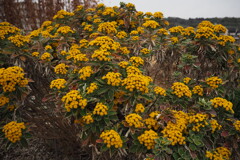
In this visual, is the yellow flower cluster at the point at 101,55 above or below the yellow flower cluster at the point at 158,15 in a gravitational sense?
below

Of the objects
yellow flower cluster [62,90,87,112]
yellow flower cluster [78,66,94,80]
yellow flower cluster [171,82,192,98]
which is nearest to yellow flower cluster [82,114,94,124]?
yellow flower cluster [62,90,87,112]

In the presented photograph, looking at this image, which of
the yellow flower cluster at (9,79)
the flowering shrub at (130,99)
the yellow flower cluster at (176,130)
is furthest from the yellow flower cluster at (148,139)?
the yellow flower cluster at (9,79)

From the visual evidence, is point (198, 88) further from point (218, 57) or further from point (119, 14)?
point (119, 14)

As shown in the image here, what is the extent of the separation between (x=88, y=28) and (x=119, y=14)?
2.67 ft

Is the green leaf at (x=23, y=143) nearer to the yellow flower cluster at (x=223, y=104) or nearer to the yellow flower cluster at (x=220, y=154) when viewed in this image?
the yellow flower cluster at (x=220, y=154)

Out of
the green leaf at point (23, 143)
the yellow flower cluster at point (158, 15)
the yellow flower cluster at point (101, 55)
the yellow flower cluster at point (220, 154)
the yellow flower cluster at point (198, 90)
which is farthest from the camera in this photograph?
the yellow flower cluster at point (158, 15)

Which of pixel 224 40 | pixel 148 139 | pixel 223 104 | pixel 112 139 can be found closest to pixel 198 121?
pixel 223 104

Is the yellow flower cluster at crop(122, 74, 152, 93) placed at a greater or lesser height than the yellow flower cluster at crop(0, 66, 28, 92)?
greater

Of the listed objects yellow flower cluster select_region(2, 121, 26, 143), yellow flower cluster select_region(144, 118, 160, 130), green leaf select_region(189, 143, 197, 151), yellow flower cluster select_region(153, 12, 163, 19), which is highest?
yellow flower cluster select_region(153, 12, 163, 19)

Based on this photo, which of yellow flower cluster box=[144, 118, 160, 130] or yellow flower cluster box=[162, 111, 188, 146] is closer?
yellow flower cluster box=[162, 111, 188, 146]

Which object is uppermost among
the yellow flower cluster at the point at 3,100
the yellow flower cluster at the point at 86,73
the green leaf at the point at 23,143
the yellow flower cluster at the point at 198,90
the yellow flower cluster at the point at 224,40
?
the yellow flower cluster at the point at 224,40

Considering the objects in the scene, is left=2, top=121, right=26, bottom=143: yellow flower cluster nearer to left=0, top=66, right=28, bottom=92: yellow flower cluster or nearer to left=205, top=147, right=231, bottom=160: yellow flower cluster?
left=0, top=66, right=28, bottom=92: yellow flower cluster

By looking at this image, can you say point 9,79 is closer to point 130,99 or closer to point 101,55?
point 101,55

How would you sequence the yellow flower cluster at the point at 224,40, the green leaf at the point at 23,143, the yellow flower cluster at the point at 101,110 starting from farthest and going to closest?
the yellow flower cluster at the point at 224,40, the green leaf at the point at 23,143, the yellow flower cluster at the point at 101,110
